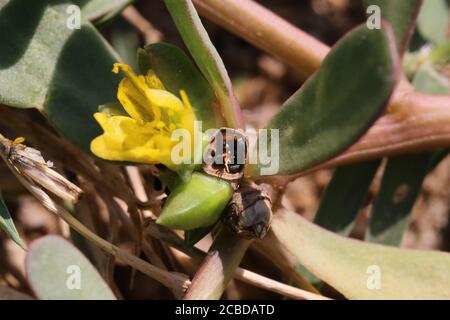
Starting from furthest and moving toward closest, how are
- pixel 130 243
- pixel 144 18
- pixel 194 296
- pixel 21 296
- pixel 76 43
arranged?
pixel 144 18
pixel 130 243
pixel 21 296
pixel 76 43
pixel 194 296

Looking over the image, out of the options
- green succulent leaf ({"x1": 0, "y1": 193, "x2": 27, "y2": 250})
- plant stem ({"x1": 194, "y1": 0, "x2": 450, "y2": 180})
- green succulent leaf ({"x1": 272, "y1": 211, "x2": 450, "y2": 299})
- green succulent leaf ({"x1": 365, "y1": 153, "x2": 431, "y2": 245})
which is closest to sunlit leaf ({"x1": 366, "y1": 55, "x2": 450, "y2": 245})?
green succulent leaf ({"x1": 365, "y1": 153, "x2": 431, "y2": 245})

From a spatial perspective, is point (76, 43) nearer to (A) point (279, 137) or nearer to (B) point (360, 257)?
(A) point (279, 137)

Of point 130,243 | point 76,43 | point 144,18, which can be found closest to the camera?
point 76,43

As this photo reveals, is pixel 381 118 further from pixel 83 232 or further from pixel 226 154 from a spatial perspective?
pixel 83 232

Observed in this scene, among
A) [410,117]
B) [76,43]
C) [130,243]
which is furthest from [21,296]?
[410,117]

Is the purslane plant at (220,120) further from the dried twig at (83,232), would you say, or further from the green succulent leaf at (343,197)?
the green succulent leaf at (343,197)

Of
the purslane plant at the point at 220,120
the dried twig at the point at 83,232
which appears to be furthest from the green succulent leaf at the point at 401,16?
the dried twig at the point at 83,232

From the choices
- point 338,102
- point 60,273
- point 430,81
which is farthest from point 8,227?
point 430,81
